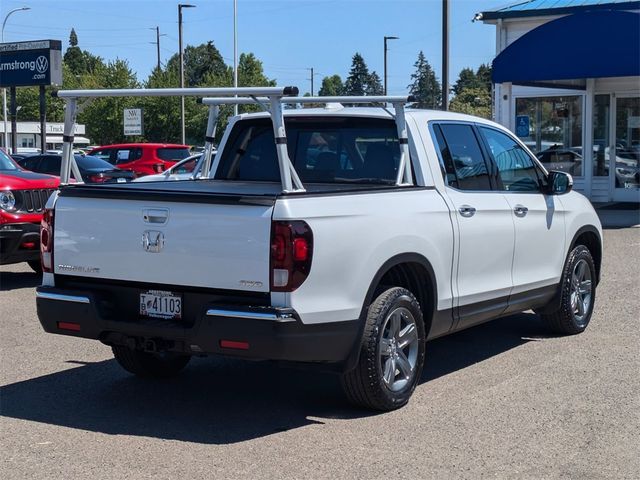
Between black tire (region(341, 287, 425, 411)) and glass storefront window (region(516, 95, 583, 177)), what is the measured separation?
17.6 meters

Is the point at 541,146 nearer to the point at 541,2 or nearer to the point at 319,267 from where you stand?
the point at 541,2

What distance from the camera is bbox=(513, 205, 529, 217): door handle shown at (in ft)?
23.9

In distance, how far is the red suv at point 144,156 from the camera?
24797 mm

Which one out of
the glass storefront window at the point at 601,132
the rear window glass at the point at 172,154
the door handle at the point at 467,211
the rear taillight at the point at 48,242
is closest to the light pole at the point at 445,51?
the glass storefront window at the point at 601,132

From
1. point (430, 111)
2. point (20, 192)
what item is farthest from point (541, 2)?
point (430, 111)

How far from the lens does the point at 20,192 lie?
11211 millimetres

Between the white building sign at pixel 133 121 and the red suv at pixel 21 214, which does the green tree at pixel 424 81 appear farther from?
the red suv at pixel 21 214

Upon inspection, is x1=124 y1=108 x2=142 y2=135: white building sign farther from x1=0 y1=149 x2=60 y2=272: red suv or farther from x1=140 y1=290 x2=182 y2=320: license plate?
x1=140 y1=290 x2=182 y2=320: license plate

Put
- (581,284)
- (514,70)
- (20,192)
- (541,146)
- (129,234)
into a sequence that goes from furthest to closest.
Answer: (541,146) → (514,70) → (20,192) → (581,284) → (129,234)

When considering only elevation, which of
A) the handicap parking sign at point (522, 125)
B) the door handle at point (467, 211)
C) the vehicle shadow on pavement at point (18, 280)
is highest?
the handicap parking sign at point (522, 125)

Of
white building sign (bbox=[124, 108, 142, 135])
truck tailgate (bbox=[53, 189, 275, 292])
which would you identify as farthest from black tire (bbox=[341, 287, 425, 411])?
white building sign (bbox=[124, 108, 142, 135])

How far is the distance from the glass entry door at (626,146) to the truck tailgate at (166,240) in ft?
61.9

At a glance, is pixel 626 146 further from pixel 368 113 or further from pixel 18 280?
pixel 368 113

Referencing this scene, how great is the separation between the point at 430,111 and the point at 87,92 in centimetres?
253
